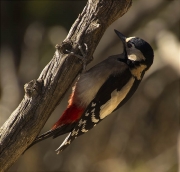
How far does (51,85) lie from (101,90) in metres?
0.63

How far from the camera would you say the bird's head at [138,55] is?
10.5 ft

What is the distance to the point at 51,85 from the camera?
2689 millimetres

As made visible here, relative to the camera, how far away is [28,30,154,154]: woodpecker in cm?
319

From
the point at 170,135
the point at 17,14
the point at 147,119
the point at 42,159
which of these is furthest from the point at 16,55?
the point at 170,135

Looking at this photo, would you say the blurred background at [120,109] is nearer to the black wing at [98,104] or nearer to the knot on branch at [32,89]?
the black wing at [98,104]

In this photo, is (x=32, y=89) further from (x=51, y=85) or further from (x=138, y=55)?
(x=138, y=55)

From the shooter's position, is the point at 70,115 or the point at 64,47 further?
the point at 70,115

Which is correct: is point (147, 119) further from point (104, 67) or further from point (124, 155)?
point (104, 67)

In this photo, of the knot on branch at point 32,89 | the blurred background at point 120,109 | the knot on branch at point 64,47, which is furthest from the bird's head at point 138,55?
the blurred background at point 120,109

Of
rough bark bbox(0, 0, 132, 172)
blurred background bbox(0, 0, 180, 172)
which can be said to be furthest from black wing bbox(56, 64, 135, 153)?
blurred background bbox(0, 0, 180, 172)

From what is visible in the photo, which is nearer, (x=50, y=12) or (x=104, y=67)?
(x=104, y=67)

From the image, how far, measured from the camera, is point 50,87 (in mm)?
2684

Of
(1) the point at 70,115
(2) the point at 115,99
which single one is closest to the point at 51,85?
(1) the point at 70,115

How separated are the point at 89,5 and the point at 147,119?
4.11 meters
